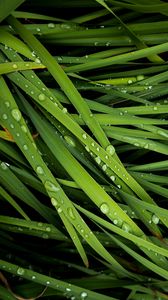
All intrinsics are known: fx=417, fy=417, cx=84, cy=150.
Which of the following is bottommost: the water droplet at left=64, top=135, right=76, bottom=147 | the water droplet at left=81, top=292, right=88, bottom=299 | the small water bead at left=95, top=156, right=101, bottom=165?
the water droplet at left=81, top=292, right=88, bottom=299

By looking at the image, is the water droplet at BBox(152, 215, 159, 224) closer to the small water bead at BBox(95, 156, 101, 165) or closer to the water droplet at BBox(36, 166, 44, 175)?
the small water bead at BBox(95, 156, 101, 165)

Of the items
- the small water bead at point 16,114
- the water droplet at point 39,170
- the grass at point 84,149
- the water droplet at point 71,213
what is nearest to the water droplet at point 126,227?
the grass at point 84,149

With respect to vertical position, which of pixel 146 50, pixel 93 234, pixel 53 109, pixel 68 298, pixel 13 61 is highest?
pixel 146 50

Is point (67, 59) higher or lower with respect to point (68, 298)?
higher

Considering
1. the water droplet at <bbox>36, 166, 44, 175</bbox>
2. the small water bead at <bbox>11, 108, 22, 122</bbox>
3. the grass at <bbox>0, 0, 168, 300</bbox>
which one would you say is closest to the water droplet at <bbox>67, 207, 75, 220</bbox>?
the grass at <bbox>0, 0, 168, 300</bbox>

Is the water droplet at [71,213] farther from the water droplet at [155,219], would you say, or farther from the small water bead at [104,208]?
the water droplet at [155,219]

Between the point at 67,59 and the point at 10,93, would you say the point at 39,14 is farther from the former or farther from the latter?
the point at 10,93

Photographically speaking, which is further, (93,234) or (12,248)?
(12,248)

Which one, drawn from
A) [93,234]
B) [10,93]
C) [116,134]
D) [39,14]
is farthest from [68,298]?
[39,14]
